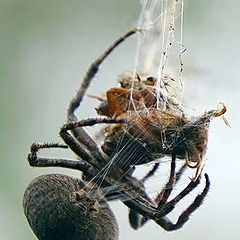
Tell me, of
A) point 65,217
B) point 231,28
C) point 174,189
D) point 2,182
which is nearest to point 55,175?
point 65,217

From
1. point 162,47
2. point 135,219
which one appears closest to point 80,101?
point 135,219

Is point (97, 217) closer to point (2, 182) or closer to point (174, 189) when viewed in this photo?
point (174, 189)

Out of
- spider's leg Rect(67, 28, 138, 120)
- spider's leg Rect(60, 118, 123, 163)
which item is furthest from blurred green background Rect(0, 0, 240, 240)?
spider's leg Rect(60, 118, 123, 163)

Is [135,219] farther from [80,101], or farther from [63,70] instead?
[63,70]

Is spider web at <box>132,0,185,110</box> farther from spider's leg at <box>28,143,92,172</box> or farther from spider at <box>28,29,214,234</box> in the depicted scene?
spider's leg at <box>28,143,92,172</box>

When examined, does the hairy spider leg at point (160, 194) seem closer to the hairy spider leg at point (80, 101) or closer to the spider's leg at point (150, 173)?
the spider's leg at point (150, 173)

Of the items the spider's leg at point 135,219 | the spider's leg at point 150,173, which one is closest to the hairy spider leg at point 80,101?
the spider's leg at point 150,173
